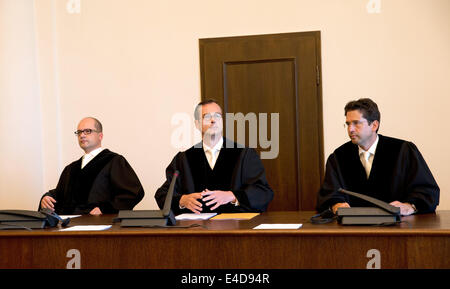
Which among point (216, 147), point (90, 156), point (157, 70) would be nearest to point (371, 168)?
point (216, 147)

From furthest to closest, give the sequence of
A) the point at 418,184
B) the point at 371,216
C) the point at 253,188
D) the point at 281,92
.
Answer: the point at 281,92 → the point at 253,188 → the point at 418,184 → the point at 371,216

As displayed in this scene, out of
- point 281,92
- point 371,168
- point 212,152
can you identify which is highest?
point 281,92

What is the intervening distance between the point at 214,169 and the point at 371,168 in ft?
4.08

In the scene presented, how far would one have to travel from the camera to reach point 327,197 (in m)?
4.34

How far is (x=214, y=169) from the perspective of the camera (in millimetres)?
4910

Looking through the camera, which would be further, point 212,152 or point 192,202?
point 212,152

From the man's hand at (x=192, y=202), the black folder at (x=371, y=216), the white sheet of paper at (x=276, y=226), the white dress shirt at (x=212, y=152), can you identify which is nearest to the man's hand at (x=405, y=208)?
the black folder at (x=371, y=216)

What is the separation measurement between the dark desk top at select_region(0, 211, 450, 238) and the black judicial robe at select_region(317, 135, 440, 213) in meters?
0.35

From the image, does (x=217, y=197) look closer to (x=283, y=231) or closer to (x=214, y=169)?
(x=214, y=169)

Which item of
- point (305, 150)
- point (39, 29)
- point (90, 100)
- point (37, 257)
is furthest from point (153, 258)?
point (39, 29)

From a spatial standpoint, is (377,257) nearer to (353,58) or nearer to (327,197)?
(327,197)

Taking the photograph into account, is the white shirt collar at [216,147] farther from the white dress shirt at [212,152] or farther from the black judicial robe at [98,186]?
the black judicial robe at [98,186]

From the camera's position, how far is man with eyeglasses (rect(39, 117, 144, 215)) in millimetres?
5406
